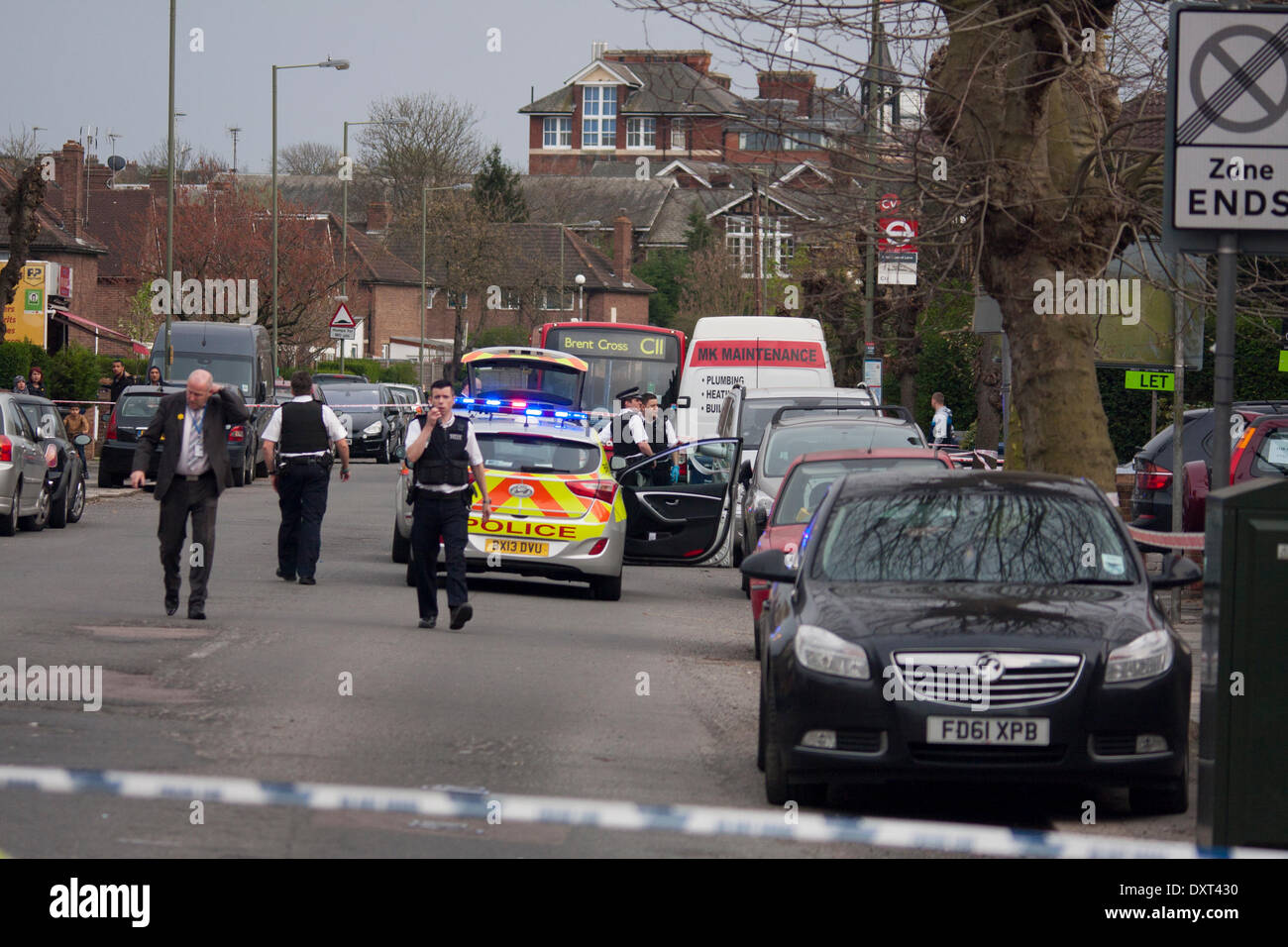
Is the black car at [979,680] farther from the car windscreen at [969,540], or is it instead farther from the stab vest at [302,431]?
the stab vest at [302,431]

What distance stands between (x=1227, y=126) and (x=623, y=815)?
4.32 m

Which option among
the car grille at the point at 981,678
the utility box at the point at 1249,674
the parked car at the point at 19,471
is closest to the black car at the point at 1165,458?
the car grille at the point at 981,678

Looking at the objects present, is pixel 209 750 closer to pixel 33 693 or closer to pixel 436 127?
pixel 33 693

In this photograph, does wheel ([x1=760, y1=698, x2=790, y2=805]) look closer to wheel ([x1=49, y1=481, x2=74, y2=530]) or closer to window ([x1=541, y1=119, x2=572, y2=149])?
wheel ([x1=49, y1=481, x2=74, y2=530])

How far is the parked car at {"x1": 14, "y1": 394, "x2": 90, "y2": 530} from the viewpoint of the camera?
2198 centimetres

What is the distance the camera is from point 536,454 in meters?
17.2

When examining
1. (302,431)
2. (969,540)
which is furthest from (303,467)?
(969,540)

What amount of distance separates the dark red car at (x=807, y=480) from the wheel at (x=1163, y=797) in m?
5.33

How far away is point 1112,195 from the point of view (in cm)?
1291

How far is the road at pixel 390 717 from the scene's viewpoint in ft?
23.0

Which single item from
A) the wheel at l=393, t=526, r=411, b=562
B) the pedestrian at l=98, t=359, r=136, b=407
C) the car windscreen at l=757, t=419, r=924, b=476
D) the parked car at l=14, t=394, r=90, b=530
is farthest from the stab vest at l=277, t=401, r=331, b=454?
the pedestrian at l=98, t=359, r=136, b=407

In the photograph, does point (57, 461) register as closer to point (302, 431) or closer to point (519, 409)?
point (519, 409)

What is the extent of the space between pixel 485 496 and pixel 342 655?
105 inches
